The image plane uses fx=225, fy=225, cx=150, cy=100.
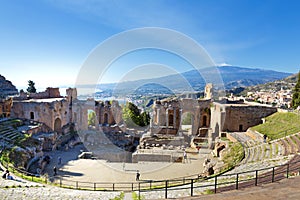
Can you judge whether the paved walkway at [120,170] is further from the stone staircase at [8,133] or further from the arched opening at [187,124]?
the arched opening at [187,124]

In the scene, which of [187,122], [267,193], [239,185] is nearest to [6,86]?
[187,122]

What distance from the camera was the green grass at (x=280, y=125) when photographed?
18234 mm

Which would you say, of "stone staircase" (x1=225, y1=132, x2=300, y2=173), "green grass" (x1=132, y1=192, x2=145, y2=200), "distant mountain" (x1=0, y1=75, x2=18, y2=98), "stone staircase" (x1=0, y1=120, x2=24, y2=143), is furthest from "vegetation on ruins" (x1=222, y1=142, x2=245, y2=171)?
"distant mountain" (x1=0, y1=75, x2=18, y2=98)

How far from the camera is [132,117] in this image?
43.9 meters

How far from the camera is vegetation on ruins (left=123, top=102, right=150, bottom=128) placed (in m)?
43.7

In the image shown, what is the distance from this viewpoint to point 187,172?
58.3 feet

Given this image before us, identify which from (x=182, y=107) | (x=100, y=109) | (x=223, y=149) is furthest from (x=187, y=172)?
(x=100, y=109)

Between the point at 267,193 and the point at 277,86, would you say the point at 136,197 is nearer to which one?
the point at 267,193

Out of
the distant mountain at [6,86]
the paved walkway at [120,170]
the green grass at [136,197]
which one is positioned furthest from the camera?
the distant mountain at [6,86]

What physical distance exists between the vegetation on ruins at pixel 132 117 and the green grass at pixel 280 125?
25441 millimetres

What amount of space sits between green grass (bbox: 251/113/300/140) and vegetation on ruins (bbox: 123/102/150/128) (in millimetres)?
25441

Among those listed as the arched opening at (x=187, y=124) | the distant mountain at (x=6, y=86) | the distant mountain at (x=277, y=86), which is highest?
the distant mountain at (x=277, y=86)

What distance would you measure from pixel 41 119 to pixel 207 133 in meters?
21.9

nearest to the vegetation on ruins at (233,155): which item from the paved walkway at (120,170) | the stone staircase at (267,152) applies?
the stone staircase at (267,152)
